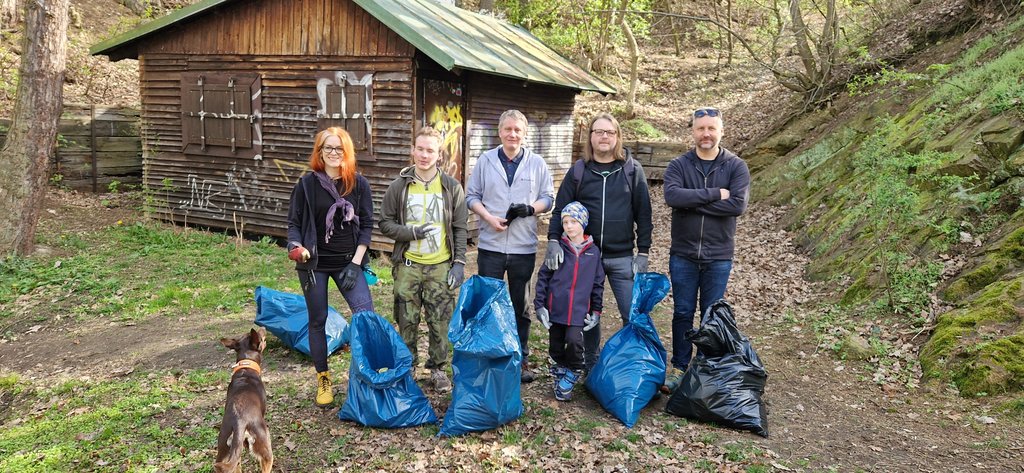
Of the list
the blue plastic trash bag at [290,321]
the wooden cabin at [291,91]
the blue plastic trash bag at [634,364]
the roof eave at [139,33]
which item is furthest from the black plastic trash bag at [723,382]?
the roof eave at [139,33]

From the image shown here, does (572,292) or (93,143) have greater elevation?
(93,143)

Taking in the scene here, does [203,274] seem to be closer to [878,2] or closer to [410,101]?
[410,101]

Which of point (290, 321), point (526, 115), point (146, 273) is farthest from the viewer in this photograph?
point (526, 115)

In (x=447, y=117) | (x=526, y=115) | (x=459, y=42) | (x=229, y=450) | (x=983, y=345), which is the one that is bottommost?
(x=229, y=450)

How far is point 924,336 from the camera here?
5406mm

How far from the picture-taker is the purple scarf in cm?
438

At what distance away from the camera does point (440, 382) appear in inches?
186

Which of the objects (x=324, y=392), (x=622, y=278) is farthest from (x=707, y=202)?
(x=324, y=392)

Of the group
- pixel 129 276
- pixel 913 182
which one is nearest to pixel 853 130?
pixel 913 182

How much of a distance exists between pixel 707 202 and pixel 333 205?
2509 millimetres

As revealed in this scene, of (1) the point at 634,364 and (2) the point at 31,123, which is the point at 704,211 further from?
(2) the point at 31,123

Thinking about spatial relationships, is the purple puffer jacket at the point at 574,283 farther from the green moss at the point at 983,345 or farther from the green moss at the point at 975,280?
the green moss at the point at 975,280

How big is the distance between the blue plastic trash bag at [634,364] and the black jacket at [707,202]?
402 millimetres

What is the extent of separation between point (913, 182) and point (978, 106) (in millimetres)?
1561
